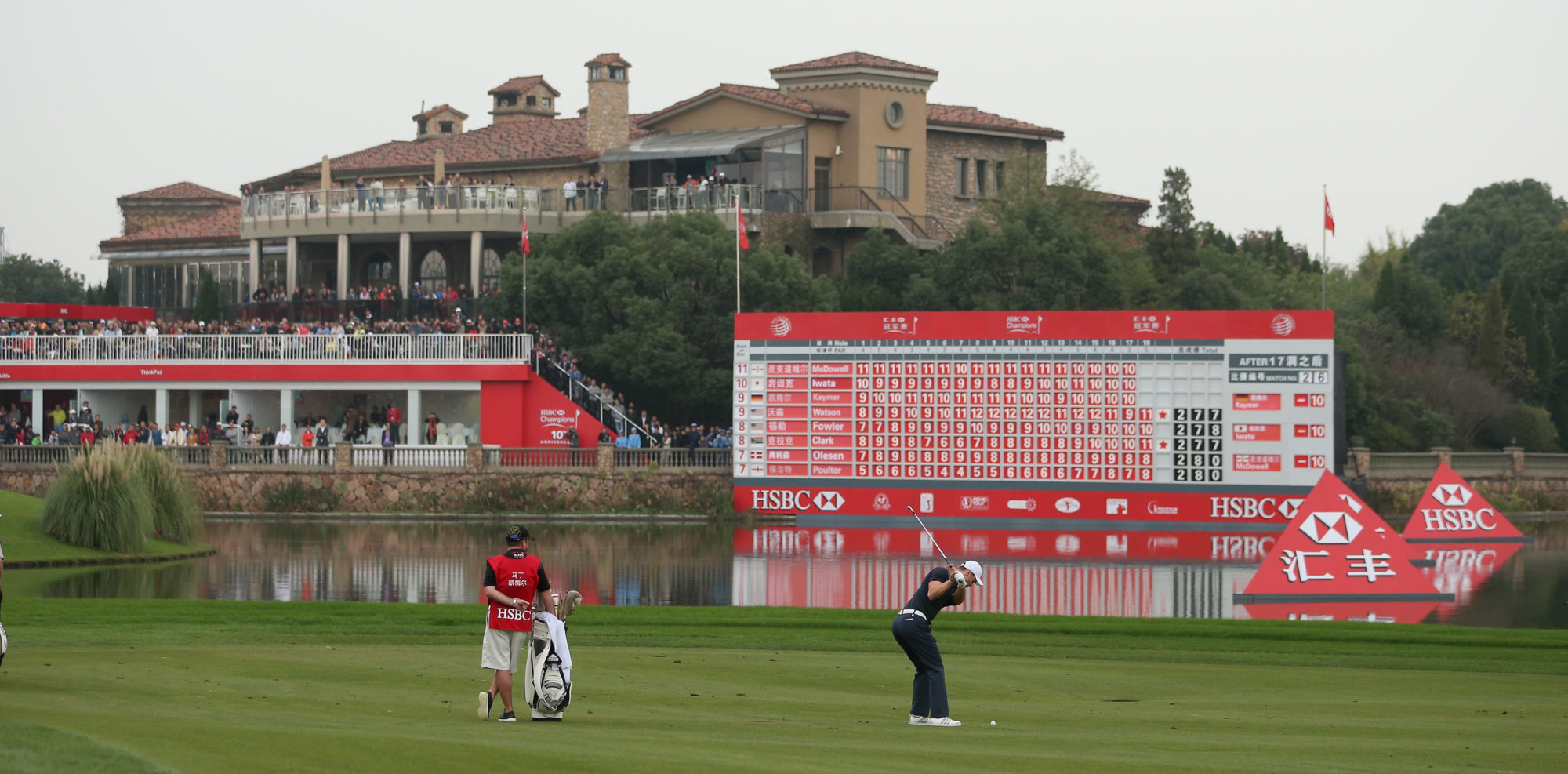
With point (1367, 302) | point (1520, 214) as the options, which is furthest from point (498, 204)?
point (1520, 214)

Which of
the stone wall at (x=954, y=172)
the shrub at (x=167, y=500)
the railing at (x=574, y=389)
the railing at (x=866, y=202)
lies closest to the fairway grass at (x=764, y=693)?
the shrub at (x=167, y=500)

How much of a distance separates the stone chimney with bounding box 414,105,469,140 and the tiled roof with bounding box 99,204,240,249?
9.37 m

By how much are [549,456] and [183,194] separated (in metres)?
45.7

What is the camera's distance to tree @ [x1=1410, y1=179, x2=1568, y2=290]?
371 ft

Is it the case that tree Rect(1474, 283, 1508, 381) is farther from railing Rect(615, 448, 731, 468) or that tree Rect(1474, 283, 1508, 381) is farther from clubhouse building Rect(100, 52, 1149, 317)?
railing Rect(615, 448, 731, 468)

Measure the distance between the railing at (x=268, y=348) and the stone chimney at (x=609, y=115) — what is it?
1584 cm

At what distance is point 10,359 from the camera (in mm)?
56188

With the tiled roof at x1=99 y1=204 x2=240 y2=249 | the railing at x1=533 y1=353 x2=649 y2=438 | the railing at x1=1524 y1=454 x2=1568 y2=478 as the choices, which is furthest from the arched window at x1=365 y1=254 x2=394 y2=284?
the railing at x1=1524 y1=454 x2=1568 y2=478

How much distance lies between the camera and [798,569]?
118 feet

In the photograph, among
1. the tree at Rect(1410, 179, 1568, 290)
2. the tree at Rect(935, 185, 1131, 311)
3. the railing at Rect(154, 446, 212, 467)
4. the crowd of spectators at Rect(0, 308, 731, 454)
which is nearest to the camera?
the railing at Rect(154, 446, 212, 467)

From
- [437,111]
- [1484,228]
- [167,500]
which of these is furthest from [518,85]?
[1484,228]

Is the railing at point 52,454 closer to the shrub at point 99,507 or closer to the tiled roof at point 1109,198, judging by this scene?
the shrub at point 99,507

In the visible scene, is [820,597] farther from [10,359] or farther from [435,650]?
[10,359]

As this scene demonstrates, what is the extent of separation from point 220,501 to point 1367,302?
53270 millimetres
